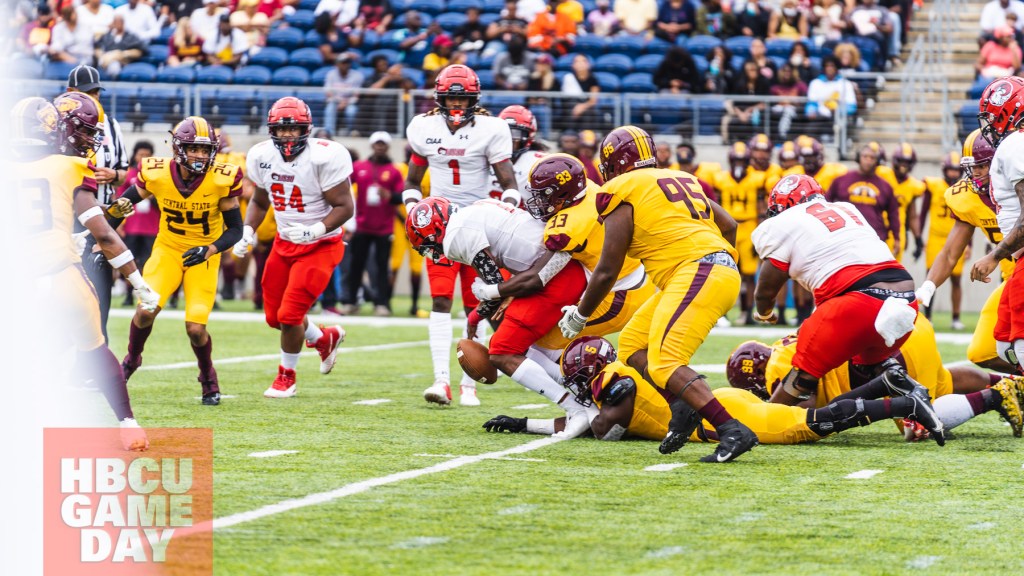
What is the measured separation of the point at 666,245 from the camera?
258 inches

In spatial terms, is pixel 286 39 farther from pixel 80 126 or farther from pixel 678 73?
pixel 80 126

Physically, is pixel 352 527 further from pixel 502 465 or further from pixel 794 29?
pixel 794 29

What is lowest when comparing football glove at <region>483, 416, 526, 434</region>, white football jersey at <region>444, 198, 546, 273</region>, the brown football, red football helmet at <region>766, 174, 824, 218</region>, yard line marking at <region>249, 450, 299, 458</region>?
football glove at <region>483, 416, 526, 434</region>

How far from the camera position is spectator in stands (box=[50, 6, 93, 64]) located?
745 inches

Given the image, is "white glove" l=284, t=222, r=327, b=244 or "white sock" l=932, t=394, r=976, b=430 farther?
"white glove" l=284, t=222, r=327, b=244

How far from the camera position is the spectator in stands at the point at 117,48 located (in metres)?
19.1

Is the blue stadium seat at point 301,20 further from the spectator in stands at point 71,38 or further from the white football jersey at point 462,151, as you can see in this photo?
the white football jersey at point 462,151

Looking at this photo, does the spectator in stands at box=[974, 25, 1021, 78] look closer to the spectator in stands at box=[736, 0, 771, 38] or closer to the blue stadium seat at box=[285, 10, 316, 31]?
the spectator in stands at box=[736, 0, 771, 38]

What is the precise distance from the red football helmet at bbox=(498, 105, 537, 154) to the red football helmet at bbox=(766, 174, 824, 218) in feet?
10.2

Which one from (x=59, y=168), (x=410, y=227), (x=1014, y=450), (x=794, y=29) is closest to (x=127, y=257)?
(x=59, y=168)

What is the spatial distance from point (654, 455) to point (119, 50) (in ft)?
47.9

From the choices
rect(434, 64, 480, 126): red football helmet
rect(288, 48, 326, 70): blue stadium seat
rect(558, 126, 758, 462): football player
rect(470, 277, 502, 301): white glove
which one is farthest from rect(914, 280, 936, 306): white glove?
rect(288, 48, 326, 70): blue stadium seat

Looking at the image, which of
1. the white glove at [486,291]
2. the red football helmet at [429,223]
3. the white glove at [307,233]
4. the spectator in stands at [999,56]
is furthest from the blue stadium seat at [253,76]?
the white glove at [486,291]

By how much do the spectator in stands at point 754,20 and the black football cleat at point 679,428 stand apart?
1332cm
